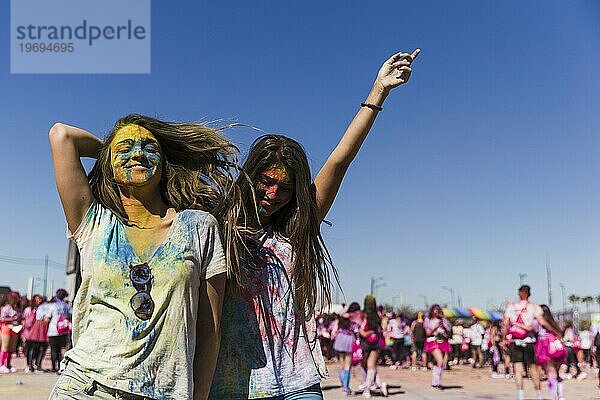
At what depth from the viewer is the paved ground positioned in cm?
1166

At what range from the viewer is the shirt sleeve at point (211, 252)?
262cm

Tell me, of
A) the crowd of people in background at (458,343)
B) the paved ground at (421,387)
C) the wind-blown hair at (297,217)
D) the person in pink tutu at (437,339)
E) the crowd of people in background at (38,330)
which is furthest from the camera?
the crowd of people in background at (38,330)

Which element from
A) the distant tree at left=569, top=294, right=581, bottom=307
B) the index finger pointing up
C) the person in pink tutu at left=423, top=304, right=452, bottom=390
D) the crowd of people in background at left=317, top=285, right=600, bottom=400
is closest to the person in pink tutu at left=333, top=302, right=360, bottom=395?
the crowd of people in background at left=317, top=285, right=600, bottom=400

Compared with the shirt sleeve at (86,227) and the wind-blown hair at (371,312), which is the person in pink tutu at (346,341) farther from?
the shirt sleeve at (86,227)

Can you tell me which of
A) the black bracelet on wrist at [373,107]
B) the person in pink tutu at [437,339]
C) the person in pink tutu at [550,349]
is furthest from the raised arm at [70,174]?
the person in pink tutu at [437,339]

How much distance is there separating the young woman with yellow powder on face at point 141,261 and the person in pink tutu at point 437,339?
1214cm

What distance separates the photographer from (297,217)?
305 centimetres

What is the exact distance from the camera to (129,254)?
252 centimetres

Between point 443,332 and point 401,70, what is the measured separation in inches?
536

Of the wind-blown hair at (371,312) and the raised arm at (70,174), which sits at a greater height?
the raised arm at (70,174)

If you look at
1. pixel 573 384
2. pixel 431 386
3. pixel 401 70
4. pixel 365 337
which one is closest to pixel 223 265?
pixel 401 70

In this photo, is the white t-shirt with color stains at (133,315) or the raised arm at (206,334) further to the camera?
the raised arm at (206,334)

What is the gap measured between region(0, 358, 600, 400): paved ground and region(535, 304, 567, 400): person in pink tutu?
62.6 inches

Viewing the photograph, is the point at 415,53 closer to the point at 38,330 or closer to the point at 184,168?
the point at 184,168
